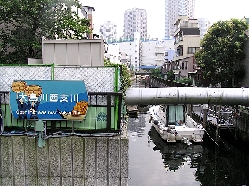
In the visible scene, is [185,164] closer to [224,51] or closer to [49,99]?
[49,99]

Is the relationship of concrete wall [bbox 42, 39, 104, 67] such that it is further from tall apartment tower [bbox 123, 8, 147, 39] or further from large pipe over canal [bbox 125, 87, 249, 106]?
tall apartment tower [bbox 123, 8, 147, 39]

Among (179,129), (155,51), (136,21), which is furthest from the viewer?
(136,21)

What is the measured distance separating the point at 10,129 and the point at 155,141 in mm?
19184

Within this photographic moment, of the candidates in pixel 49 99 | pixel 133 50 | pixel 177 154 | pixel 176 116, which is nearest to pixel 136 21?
pixel 133 50

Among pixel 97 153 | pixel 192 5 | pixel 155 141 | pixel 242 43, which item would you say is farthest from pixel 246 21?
pixel 192 5

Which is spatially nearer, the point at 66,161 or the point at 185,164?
the point at 66,161

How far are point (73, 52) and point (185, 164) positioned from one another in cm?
1444

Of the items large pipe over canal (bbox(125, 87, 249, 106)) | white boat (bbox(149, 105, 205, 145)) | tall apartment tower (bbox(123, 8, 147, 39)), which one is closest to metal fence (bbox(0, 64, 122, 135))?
large pipe over canal (bbox(125, 87, 249, 106))

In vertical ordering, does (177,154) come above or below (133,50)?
below

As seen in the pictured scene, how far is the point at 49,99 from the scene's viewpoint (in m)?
7.23

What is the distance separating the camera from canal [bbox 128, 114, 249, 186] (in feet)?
55.6

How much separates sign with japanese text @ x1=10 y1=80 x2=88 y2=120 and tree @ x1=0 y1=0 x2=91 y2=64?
7.64 m

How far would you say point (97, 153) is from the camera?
7.20 m

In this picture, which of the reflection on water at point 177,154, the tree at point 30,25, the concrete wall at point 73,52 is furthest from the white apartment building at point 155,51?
the concrete wall at point 73,52
